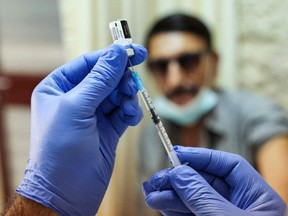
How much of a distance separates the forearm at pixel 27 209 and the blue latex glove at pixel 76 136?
11 millimetres

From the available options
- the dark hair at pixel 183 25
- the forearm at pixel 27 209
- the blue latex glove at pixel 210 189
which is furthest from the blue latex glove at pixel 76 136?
the dark hair at pixel 183 25

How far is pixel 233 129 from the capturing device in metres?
2.00

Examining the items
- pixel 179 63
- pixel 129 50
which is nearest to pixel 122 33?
pixel 129 50

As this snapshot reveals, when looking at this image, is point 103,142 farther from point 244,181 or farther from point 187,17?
point 187,17

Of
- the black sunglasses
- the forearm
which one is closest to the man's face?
the black sunglasses

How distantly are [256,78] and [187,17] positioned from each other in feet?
1.51

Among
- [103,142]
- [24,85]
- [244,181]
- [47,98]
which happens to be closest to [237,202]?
[244,181]

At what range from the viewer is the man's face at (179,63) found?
6.74 ft

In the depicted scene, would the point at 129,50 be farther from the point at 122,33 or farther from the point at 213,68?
the point at 213,68

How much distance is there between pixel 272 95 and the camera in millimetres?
2230

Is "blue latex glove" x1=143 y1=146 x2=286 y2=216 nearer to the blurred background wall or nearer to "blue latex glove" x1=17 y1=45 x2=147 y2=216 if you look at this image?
"blue latex glove" x1=17 y1=45 x2=147 y2=216

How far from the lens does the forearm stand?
836mm

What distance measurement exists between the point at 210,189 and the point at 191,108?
1267mm

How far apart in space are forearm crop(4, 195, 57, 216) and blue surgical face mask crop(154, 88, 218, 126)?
4.25 ft
